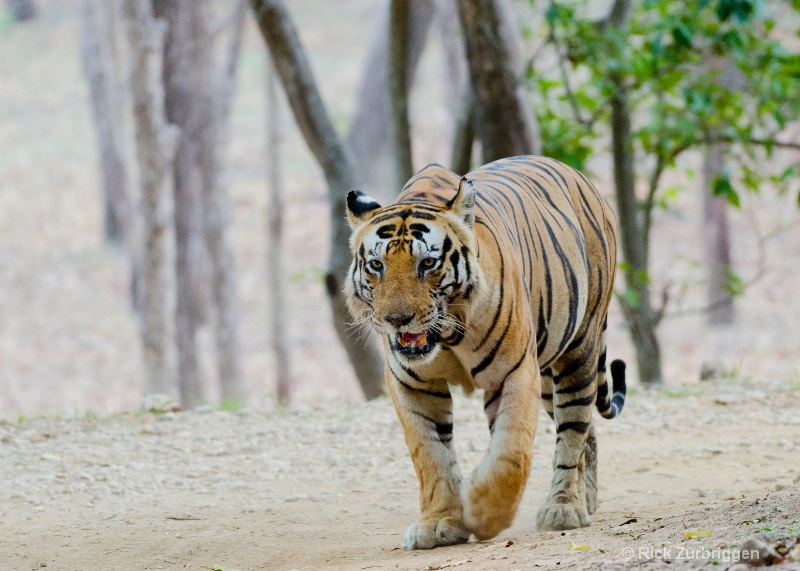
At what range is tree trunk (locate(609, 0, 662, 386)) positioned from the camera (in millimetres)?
9062

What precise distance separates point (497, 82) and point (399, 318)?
441 cm

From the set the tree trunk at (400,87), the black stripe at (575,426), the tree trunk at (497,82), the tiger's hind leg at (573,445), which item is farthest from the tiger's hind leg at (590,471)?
the tree trunk at (400,87)

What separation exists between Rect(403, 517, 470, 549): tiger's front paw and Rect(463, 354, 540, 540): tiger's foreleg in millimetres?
108

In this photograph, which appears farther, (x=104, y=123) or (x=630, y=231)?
(x=104, y=123)

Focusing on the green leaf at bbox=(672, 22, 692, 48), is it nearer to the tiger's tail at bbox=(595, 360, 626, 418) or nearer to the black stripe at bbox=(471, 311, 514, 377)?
the tiger's tail at bbox=(595, 360, 626, 418)

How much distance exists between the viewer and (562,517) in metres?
4.59

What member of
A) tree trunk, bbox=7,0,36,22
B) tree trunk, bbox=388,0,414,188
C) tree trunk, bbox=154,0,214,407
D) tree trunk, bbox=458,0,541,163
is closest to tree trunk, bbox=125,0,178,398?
tree trunk, bbox=154,0,214,407

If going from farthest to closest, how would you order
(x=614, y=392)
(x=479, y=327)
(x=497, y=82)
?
(x=497, y=82) → (x=614, y=392) → (x=479, y=327)

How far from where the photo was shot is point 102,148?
19.8 metres

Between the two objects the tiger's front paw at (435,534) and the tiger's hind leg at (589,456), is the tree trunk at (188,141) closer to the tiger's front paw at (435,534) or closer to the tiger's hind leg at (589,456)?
the tiger's hind leg at (589,456)

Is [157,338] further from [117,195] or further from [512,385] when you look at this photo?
[117,195]

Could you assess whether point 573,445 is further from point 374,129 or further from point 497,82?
point 374,129

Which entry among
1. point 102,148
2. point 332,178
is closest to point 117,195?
point 102,148

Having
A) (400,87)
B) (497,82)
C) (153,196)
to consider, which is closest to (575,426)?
(497,82)
